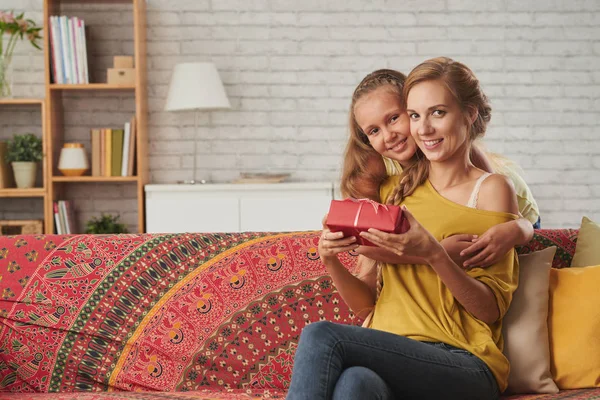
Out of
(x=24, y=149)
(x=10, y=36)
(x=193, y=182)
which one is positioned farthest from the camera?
(x=10, y=36)

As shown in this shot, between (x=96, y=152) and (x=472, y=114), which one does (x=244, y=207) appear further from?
(x=472, y=114)

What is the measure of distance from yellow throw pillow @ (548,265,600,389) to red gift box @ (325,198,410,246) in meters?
0.65

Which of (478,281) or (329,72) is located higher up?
(329,72)

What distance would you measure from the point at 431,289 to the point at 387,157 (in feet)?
1.24

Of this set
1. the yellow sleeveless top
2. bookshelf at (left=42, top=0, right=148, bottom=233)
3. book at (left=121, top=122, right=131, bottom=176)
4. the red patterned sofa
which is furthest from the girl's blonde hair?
book at (left=121, top=122, right=131, bottom=176)

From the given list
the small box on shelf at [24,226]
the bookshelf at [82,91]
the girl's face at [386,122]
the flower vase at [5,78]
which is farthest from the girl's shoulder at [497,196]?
the flower vase at [5,78]

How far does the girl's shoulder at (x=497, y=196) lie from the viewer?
1916 mm

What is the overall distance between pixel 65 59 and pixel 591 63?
3.11 meters

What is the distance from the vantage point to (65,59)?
4.55 metres

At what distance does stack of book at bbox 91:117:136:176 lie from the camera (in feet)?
15.1

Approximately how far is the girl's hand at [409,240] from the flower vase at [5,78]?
11.6 feet

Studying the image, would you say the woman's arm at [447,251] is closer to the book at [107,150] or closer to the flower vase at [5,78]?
the book at [107,150]

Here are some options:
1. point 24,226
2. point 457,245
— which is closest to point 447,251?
point 457,245

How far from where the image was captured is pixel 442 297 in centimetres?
186
